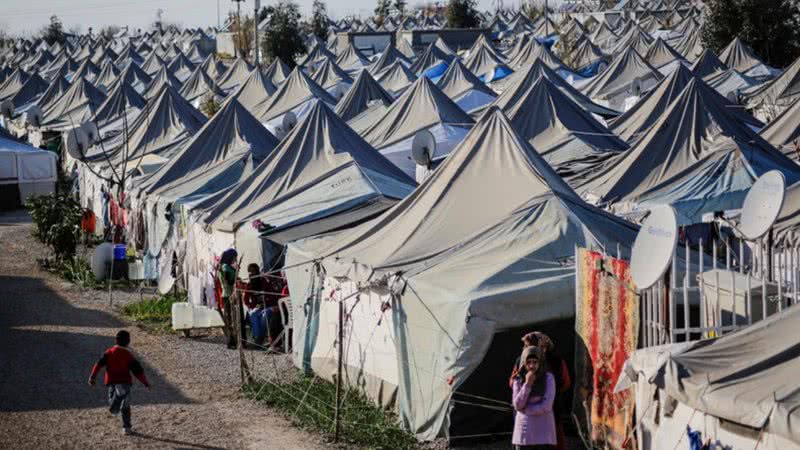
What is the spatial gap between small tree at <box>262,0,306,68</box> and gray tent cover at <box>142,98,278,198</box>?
152 feet

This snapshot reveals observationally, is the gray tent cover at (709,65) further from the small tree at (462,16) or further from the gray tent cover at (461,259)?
the small tree at (462,16)

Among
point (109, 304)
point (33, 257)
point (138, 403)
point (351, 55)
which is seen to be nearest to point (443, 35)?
point (351, 55)

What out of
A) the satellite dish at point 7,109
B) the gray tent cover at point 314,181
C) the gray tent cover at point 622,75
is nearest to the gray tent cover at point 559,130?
the gray tent cover at point 314,181

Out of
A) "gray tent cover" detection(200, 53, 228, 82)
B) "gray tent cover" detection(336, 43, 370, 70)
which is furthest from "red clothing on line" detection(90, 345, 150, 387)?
"gray tent cover" detection(336, 43, 370, 70)

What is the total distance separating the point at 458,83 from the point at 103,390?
940 inches

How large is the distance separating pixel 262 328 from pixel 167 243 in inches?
219

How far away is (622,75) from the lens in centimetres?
4159

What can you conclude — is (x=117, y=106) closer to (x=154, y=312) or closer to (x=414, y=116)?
(x=414, y=116)

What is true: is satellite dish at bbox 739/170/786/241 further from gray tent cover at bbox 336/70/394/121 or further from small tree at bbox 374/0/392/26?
small tree at bbox 374/0/392/26

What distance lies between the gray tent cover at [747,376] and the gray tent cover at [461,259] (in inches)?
100

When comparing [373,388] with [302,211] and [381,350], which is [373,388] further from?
[302,211]

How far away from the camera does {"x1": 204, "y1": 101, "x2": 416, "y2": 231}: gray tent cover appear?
667 inches

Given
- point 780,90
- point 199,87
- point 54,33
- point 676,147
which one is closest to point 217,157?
point 676,147

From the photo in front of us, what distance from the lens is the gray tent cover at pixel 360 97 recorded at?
Answer: 3244 cm
